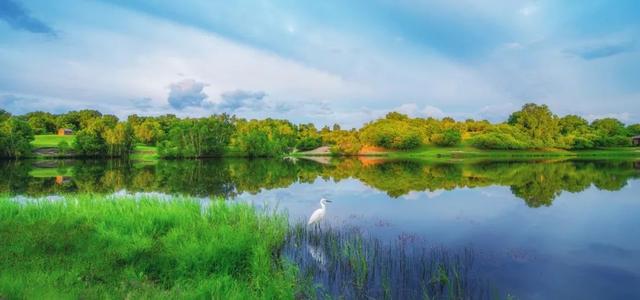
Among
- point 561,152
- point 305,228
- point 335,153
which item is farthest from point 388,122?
point 305,228

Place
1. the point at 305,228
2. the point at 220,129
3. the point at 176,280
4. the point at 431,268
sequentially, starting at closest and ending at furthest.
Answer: the point at 176,280, the point at 431,268, the point at 305,228, the point at 220,129

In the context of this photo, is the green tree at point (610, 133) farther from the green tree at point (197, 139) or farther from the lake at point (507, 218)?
the green tree at point (197, 139)

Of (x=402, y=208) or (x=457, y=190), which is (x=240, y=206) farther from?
(x=457, y=190)

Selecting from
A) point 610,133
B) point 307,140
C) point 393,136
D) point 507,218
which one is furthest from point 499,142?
point 507,218

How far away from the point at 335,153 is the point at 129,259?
98.1 meters

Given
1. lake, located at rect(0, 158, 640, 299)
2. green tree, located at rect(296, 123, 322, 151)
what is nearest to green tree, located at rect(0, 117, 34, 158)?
lake, located at rect(0, 158, 640, 299)

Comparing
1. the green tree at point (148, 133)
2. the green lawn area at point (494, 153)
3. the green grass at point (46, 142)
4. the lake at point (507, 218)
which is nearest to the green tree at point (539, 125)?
the green lawn area at point (494, 153)

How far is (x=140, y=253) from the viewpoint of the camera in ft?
30.1

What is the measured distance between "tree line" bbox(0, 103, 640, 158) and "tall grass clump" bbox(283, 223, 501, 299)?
247ft

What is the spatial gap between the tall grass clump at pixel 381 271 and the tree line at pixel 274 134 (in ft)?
247

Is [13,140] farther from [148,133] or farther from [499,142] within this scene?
[499,142]

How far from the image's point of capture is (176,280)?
7.97 m

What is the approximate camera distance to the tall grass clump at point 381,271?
837 centimetres

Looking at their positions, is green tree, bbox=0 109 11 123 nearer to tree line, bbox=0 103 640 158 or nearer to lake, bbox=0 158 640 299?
tree line, bbox=0 103 640 158
